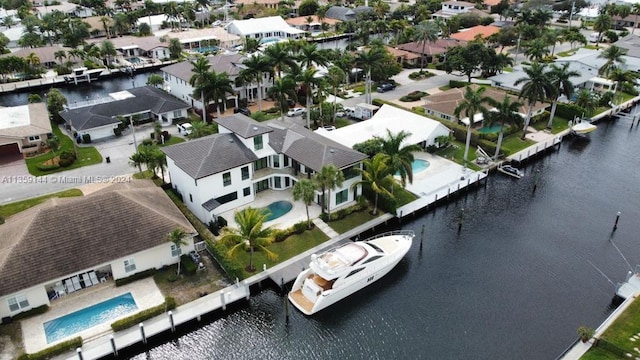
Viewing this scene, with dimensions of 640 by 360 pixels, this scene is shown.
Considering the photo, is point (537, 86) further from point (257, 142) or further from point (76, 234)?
point (76, 234)

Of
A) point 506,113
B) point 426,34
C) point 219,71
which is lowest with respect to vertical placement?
point 506,113

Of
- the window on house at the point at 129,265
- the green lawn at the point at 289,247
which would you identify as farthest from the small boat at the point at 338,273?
the window on house at the point at 129,265

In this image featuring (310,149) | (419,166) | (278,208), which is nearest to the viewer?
(278,208)

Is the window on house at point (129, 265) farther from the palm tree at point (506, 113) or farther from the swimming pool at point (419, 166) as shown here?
the palm tree at point (506, 113)

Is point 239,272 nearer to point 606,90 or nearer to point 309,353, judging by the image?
point 309,353

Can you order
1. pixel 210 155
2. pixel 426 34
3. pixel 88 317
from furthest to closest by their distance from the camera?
pixel 426 34
pixel 210 155
pixel 88 317

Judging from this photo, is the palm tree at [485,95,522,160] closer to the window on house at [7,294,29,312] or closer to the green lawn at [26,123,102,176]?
the green lawn at [26,123,102,176]

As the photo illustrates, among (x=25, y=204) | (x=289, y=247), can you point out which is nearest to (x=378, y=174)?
(x=289, y=247)
